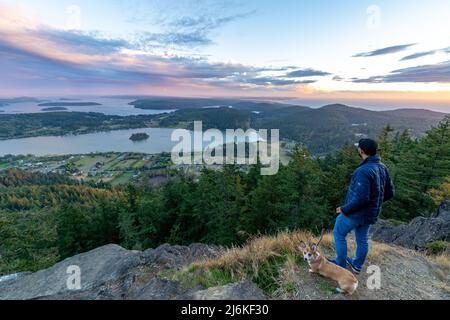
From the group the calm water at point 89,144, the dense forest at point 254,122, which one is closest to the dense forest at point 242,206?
the dense forest at point 254,122

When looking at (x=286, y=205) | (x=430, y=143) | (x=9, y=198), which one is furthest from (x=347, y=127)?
(x=9, y=198)

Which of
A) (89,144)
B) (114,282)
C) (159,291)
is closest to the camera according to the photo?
(159,291)

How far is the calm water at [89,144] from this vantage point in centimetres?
11869

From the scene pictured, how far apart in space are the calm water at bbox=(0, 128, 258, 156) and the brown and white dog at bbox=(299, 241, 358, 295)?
362 ft

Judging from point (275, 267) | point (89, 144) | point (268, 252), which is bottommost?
point (89, 144)

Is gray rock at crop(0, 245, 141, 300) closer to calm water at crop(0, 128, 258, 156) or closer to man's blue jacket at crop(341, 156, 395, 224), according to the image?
man's blue jacket at crop(341, 156, 395, 224)

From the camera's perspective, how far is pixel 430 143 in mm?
17094

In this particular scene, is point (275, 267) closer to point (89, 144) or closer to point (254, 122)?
point (254, 122)

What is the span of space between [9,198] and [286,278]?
297ft

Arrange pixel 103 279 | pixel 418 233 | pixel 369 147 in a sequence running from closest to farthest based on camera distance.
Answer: pixel 369 147
pixel 103 279
pixel 418 233

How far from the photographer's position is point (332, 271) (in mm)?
4352

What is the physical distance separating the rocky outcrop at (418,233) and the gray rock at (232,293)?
22.0 ft

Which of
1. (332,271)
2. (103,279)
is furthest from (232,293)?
(103,279)

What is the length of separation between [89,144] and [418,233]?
150413mm
